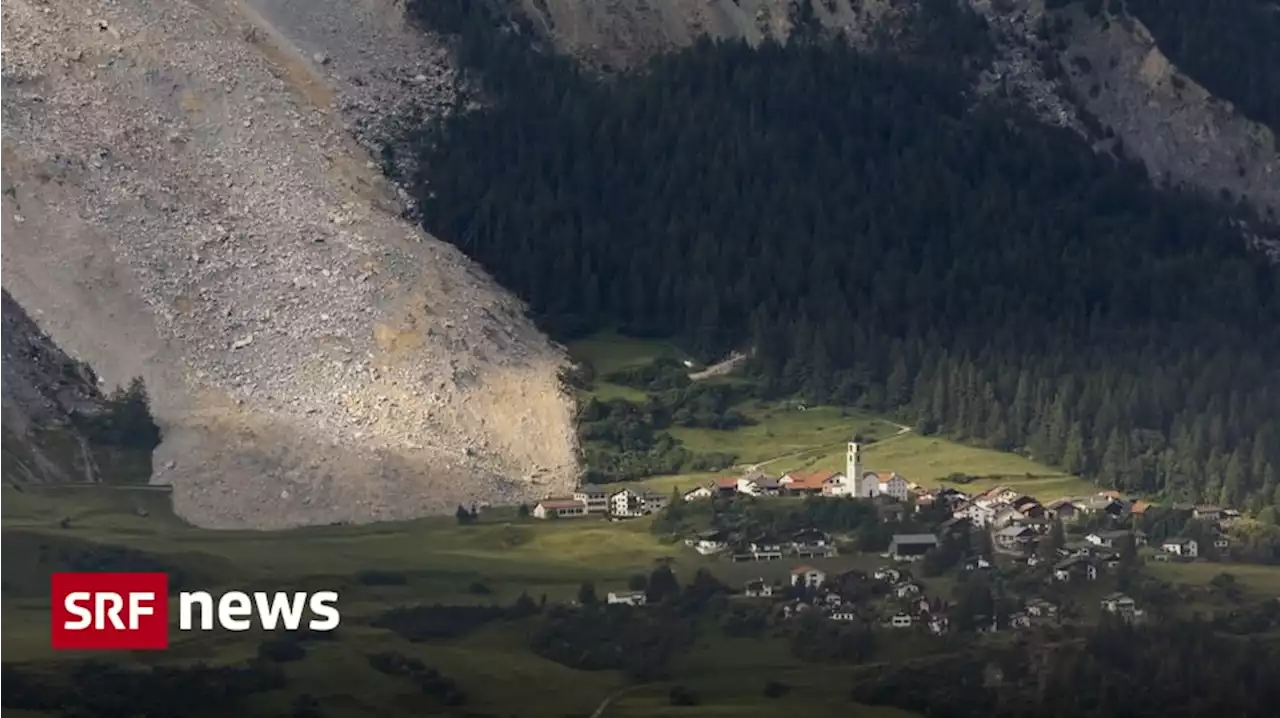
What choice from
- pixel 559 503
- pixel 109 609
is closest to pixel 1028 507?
pixel 559 503

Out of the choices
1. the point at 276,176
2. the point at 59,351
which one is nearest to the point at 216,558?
the point at 59,351

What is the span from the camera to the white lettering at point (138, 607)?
468 feet

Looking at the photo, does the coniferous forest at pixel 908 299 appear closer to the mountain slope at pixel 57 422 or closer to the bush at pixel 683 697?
the mountain slope at pixel 57 422

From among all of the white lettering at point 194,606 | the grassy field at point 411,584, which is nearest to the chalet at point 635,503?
the grassy field at point 411,584

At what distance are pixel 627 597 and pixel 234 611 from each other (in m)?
14.3

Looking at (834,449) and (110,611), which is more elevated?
(834,449)

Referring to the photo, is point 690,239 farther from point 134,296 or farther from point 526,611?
point 526,611

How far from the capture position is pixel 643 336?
190000mm

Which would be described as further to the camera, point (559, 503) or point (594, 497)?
point (594, 497)

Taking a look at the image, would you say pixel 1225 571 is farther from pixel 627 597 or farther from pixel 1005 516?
pixel 627 597

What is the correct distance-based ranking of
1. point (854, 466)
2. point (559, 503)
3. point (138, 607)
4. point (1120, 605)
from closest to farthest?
1. point (138, 607)
2. point (1120, 605)
3. point (854, 466)
4. point (559, 503)

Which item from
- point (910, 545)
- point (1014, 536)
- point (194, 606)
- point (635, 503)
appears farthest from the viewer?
point (635, 503)

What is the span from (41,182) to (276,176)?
36.5 ft

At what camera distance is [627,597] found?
487ft
